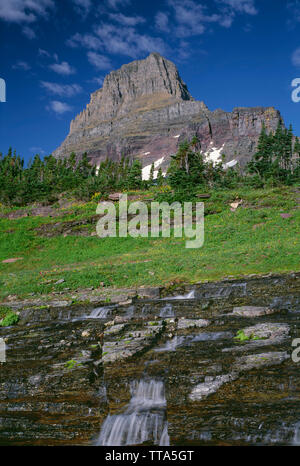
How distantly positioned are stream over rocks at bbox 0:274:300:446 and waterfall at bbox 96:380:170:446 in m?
0.02

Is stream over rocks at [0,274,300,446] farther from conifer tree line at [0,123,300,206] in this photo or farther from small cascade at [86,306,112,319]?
conifer tree line at [0,123,300,206]

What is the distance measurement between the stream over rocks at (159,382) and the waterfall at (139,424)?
21mm

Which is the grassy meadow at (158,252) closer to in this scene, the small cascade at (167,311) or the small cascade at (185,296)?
the small cascade at (185,296)

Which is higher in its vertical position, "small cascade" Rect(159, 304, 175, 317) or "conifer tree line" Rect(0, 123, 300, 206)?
"conifer tree line" Rect(0, 123, 300, 206)

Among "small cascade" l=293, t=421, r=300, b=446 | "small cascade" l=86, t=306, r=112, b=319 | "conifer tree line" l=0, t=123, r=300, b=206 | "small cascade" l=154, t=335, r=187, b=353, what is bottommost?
"small cascade" l=293, t=421, r=300, b=446

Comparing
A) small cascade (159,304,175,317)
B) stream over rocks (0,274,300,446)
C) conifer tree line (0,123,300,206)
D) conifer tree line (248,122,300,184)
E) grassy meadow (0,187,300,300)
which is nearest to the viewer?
stream over rocks (0,274,300,446)

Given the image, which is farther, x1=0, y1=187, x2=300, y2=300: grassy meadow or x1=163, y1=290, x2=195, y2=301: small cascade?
x1=0, y1=187, x2=300, y2=300: grassy meadow

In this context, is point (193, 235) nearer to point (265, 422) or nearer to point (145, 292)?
point (145, 292)

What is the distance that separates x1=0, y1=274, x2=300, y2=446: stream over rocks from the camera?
6.12m

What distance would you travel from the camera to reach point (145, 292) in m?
18.2

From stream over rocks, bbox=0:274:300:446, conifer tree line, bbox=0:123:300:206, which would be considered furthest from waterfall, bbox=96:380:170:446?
conifer tree line, bbox=0:123:300:206

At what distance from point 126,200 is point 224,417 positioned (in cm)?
4128

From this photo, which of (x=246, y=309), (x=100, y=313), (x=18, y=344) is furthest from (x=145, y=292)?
(x=18, y=344)

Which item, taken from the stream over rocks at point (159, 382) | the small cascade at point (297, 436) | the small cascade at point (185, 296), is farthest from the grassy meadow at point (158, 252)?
the small cascade at point (297, 436)
